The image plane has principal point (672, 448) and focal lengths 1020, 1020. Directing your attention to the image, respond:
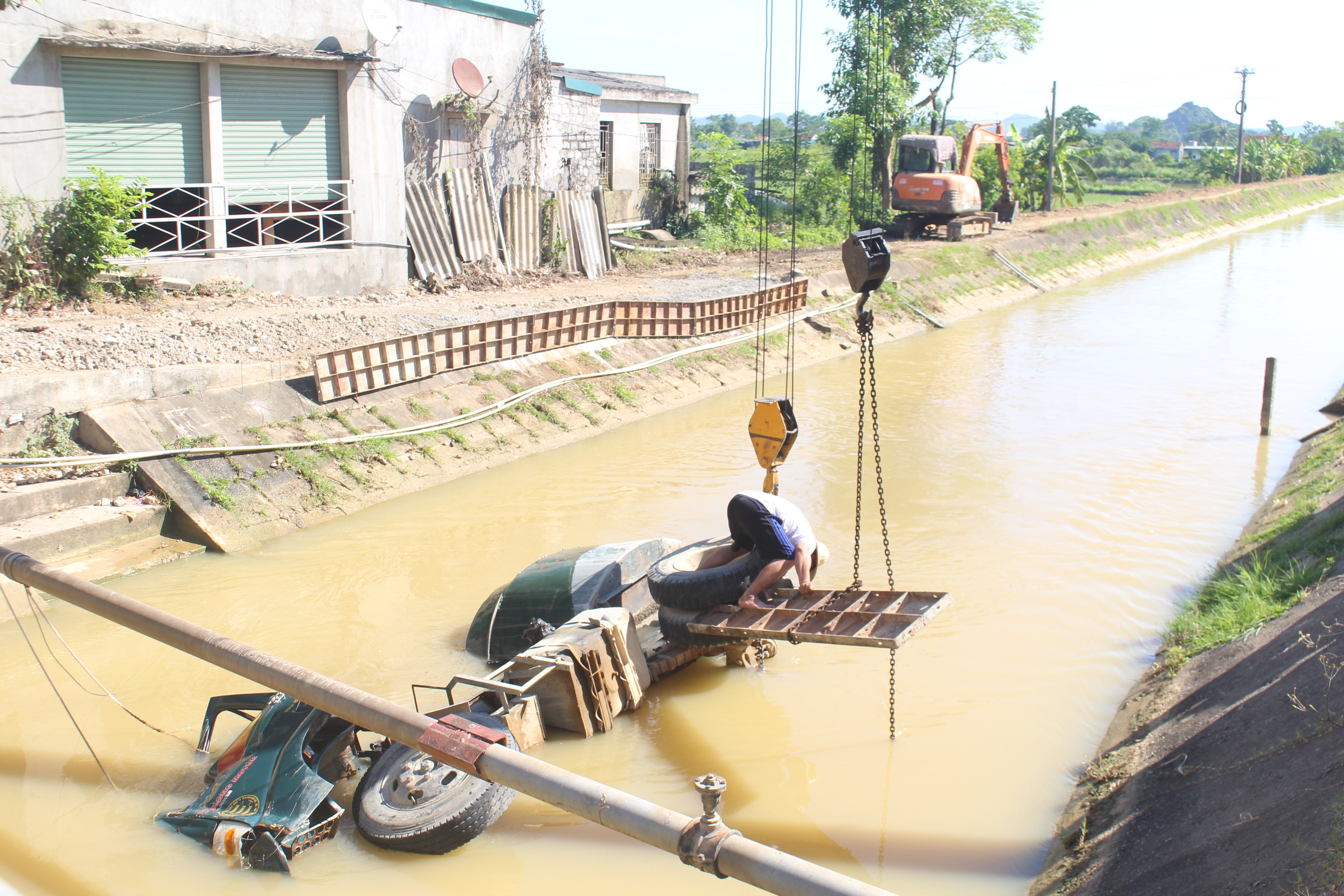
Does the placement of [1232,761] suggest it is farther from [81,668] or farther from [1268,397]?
[1268,397]

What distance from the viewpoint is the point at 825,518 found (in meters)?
12.9

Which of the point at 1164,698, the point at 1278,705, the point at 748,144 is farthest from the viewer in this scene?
the point at 748,144

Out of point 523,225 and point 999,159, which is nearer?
point 523,225

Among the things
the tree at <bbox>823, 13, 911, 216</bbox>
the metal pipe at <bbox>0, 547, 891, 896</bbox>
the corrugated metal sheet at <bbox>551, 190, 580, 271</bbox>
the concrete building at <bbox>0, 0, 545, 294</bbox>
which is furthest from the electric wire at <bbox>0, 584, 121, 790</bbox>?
the tree at <bbox>823, 13, 911, 216</bbox>

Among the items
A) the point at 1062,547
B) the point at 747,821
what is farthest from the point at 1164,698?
the point at 1062,547

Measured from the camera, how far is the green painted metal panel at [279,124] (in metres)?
17.6

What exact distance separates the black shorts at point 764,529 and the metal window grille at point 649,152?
80.5 ft

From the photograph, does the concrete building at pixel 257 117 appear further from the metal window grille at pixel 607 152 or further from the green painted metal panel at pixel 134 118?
the metal window grille at pixel 607 152

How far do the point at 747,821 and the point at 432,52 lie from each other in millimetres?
18182

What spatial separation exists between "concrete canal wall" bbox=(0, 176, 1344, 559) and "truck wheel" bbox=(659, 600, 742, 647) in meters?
5.76

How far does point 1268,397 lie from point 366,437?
13906 millimetres

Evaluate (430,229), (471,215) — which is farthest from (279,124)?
(471,215)

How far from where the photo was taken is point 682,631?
320 inches

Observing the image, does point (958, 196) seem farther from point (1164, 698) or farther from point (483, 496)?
point (1164, 698)
